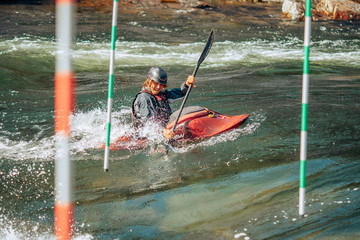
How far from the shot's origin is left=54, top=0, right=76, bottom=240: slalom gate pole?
3605mm

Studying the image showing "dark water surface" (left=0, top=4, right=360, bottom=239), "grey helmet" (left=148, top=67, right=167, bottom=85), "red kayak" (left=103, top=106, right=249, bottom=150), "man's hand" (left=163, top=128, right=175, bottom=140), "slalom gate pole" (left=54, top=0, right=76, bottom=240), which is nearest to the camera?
"dark water surface" (left=0, top=4, right=360, bottom=239)

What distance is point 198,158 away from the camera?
4.80 m

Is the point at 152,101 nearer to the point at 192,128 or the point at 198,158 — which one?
the point at 192,128

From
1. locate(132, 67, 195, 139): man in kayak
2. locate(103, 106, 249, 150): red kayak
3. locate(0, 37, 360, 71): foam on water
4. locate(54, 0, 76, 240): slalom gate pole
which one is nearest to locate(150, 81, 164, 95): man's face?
locate(132, 67, 195, 139): man in kayak

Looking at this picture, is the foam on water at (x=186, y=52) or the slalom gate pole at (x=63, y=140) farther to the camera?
the foam on water at (x=186, y=52)

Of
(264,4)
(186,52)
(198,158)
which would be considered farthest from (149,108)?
(264,4)

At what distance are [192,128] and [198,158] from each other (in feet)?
1.59

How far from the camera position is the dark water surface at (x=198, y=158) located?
3.49 meters

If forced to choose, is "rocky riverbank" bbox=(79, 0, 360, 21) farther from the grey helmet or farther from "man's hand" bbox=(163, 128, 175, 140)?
"man's hand" bbox=(163, 128, 175, 140)

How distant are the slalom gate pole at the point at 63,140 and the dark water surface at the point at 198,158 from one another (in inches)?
3.2

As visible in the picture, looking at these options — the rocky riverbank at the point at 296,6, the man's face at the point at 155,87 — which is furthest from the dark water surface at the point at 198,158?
the rocky riverbank at the point at 296,6

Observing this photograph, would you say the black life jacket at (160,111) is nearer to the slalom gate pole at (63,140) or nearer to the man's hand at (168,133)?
the man's hand at (168,133)

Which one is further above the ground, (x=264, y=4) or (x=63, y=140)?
(x=264, y=4)

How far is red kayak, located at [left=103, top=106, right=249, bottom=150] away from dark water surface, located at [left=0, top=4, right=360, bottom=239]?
0.12m
